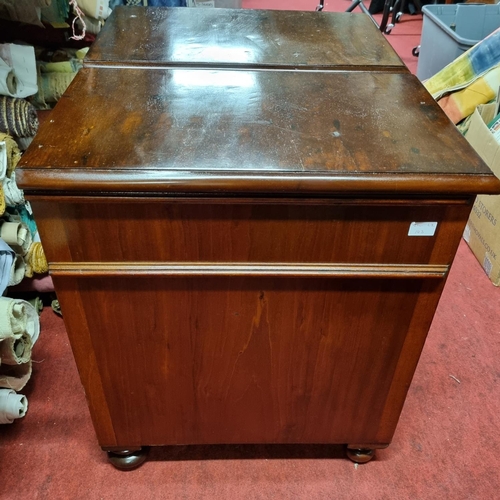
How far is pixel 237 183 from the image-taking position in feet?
2.12

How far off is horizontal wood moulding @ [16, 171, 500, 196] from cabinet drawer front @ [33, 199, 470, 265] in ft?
0.08

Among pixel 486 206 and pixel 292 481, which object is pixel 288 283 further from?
pixel 486 206

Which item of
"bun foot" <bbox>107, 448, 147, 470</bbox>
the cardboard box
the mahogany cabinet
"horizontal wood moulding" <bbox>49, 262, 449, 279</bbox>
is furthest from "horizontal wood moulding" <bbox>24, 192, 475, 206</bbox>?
the cardboard box

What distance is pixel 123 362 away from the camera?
0.87 metres

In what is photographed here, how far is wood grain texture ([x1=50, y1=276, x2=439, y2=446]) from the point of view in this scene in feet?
2.57

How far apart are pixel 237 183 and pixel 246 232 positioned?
0.28 feet

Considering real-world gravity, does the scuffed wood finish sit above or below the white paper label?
above

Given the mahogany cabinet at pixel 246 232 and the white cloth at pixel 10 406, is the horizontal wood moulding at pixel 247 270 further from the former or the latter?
the white cloth at pixel 10 406

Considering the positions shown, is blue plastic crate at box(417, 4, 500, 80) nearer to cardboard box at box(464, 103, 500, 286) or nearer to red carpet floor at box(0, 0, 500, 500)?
cardboard box at box(464, 103, 500, 286)

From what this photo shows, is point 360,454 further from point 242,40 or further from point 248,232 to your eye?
point 242,40

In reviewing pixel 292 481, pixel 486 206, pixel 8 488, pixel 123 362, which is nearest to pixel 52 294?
pixel 8 488

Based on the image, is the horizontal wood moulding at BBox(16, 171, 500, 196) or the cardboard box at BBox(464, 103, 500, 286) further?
the cardboard box at BBox(464, 103, 500, 286)

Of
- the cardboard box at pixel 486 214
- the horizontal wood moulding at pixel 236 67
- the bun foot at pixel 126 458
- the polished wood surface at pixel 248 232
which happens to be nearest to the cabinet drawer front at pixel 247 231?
the polished wood surface at pixel 248 232

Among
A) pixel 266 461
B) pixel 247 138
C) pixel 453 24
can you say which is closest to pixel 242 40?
pixel 247 138
